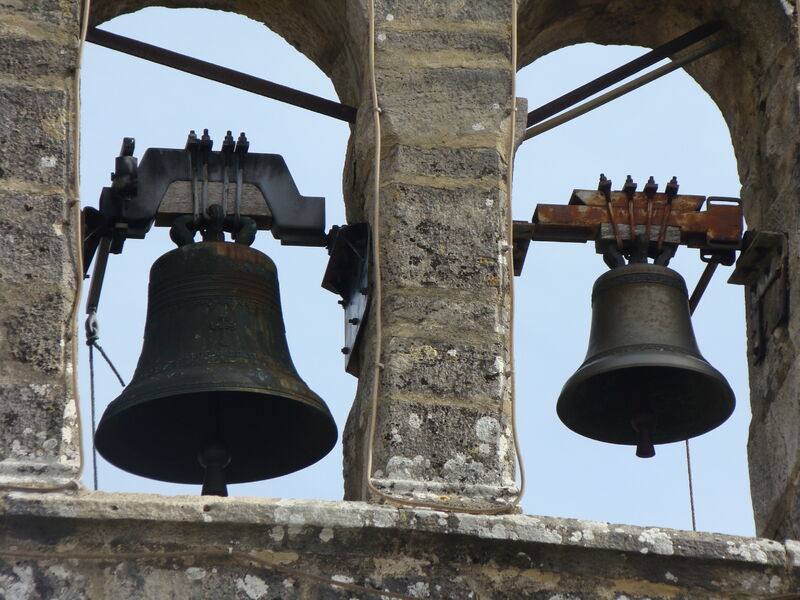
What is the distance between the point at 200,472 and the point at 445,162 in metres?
1.04

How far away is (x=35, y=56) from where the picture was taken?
19.1ft

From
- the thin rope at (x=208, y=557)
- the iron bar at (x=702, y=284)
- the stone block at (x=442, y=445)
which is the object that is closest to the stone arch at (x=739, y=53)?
the iron bar at (x=702, y=284)

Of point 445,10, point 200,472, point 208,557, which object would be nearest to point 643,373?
point 445,10

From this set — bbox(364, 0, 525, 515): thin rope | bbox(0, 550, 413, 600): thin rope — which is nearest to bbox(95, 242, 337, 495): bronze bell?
bbox(364, 0, 525, 515): thin rope

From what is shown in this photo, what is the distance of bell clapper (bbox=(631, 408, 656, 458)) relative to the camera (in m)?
6.30

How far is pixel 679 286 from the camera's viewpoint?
6.32 metres

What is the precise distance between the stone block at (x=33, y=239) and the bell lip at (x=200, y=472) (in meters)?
0.43

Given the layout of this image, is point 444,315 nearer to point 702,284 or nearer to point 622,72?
point 702,284

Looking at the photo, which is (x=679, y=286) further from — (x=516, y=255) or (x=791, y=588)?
(x=791, y=588)

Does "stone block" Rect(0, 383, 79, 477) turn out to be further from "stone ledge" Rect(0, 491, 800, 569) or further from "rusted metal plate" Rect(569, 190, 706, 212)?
"rusted metal plate" Rect(569, 190, 706, 212)

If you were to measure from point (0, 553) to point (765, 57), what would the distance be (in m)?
2.67

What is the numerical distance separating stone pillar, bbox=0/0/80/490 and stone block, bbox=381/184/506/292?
77cm

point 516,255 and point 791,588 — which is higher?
point 516,255

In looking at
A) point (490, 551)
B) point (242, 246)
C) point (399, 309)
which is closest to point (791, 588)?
point (490, 551)
